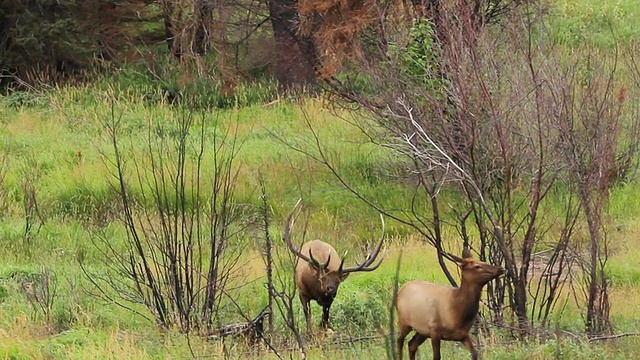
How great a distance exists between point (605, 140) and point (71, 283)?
5345mm

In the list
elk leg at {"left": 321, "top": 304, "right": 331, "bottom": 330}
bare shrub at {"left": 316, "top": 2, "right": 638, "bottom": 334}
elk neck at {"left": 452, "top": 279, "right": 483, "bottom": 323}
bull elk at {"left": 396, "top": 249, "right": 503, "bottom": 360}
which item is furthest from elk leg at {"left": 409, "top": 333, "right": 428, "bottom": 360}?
elk leg at {"left": 321, "top": 304, "right": 331, "bottom": 330}

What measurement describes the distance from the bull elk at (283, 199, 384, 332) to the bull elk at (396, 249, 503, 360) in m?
2.00

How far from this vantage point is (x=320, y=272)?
9328mm

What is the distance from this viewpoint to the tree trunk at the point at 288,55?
956 inches

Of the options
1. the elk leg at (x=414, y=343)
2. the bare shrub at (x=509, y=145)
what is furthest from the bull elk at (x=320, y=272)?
the elk leg at (x=414, y=343)

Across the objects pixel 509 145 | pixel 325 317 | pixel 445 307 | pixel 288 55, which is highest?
pixel 288 55

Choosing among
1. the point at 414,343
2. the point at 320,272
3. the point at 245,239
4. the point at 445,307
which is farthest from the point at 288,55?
the point at 445,307

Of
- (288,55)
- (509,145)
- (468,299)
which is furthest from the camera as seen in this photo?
(288,55)

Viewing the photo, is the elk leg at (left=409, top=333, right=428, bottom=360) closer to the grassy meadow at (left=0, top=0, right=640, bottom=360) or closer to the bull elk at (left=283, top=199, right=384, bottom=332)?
the grassy meadow at (left=0, top=0, right=640, bottom=360)

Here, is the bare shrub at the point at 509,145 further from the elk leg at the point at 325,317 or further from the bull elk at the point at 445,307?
the elk leg at the point at 325,317

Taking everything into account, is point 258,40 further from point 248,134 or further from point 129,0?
point 248,134

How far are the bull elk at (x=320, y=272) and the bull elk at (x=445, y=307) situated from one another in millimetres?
2002

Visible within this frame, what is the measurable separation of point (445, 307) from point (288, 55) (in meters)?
18.0

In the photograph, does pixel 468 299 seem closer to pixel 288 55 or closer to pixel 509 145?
pixel 509 145
